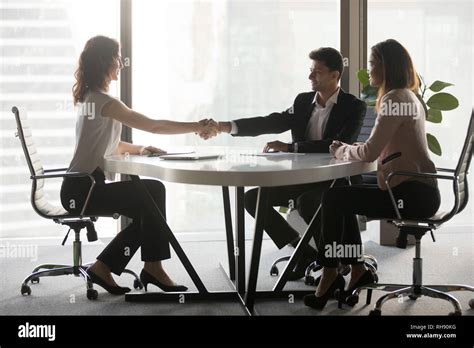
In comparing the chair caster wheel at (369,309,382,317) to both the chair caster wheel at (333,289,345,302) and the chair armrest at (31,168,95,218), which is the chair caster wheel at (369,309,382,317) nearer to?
the chair caster wheel at (333,289,345,302)

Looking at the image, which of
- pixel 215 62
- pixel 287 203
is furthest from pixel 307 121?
pixel 215 62

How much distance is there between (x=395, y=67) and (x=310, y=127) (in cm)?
86

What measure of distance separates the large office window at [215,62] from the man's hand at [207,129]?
161 cm

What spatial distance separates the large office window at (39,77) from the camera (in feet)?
18.2

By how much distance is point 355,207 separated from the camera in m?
3.54

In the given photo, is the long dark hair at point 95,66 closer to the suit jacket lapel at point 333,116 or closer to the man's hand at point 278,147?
the man's hand at point 278,147

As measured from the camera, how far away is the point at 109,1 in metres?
5.64

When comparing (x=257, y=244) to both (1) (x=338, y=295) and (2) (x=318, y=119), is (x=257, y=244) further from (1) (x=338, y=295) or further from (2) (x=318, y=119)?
(2) (x=318, y=119)

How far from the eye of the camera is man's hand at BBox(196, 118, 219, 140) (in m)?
4.16

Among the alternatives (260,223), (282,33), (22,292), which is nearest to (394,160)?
(260,223)

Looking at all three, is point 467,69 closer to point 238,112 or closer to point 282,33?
point 282,33

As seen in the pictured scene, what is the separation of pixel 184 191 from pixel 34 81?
1.46m

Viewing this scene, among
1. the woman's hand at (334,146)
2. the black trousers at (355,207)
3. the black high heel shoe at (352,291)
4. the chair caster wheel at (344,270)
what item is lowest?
the chair caster wheel at (344,270)

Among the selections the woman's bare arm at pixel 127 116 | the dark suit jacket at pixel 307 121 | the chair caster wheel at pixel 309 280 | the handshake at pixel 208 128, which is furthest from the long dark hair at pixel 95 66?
the chair caster wheel at pixel 309 280
